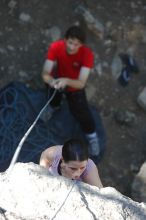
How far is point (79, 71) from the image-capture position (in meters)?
4.36

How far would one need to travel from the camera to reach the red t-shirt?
13.8ft

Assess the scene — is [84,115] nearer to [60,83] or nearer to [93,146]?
[93,146]

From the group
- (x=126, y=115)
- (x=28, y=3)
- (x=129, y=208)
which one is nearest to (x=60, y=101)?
(x=126, y=115)

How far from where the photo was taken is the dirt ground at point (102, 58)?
4.76 metres

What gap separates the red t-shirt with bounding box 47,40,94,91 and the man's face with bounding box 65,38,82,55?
111 millimetres

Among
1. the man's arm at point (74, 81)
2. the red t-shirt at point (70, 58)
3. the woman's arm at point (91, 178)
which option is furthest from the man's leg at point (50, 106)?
A: the woman's arm at point (91, 178)

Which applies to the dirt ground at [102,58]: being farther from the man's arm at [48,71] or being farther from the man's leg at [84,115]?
the man's arm at [48,71]

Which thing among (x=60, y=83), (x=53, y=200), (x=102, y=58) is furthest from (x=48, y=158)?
(x=102, y=58)

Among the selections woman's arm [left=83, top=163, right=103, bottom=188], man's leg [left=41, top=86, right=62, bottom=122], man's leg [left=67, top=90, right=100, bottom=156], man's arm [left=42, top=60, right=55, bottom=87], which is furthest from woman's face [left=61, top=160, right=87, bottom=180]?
man's leg [left=41, top=86, right=62, bottom=122]

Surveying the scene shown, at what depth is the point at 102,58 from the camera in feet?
16.5

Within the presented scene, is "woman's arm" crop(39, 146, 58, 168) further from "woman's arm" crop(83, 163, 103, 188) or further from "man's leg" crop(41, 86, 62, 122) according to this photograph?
"man's leg" crop(41, 86, 62, 122)

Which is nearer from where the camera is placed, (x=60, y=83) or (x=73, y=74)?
(x=60, y=83)

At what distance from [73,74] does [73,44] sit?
1.46 ft

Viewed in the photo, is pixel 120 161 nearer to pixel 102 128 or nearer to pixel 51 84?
pixel 102 128
